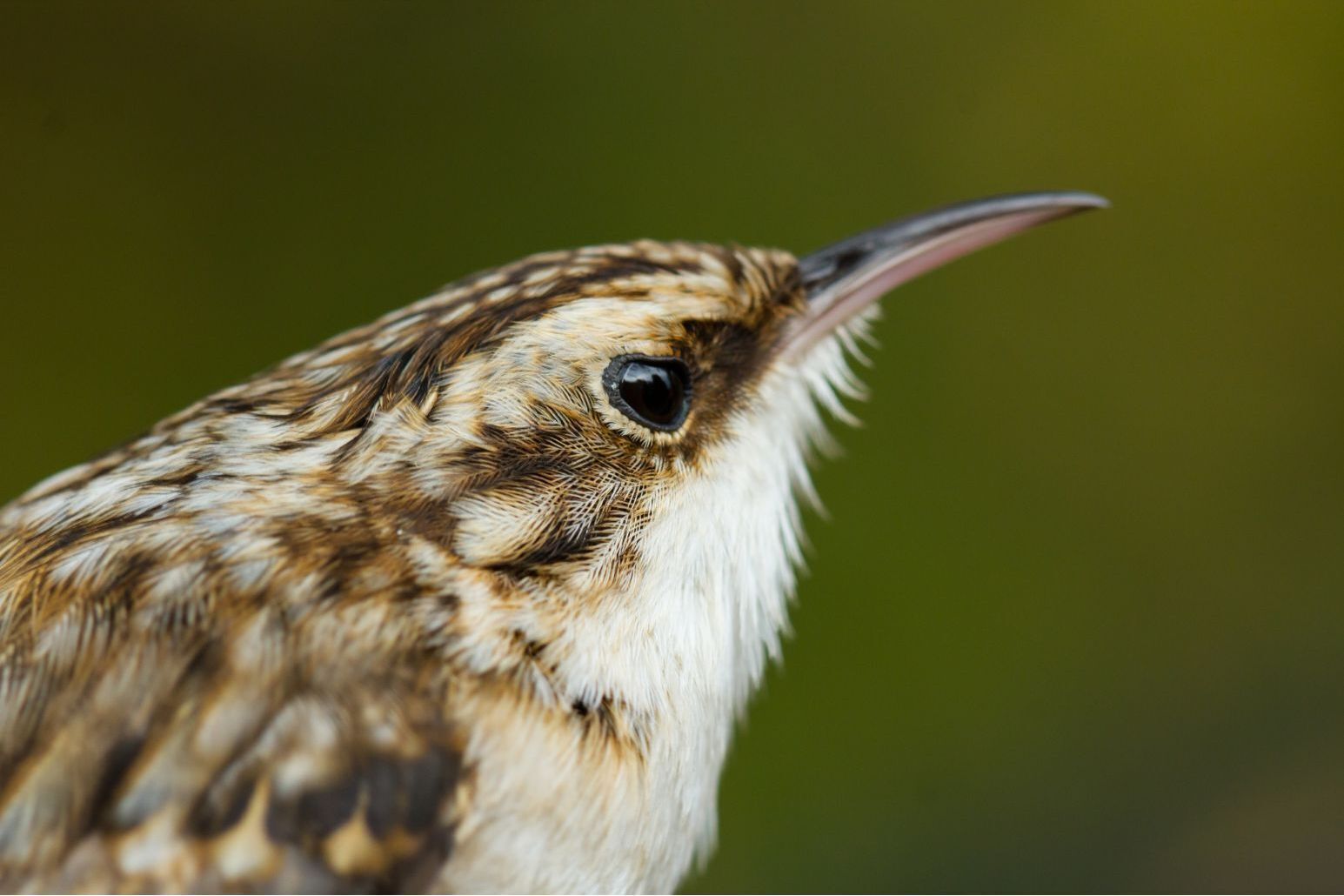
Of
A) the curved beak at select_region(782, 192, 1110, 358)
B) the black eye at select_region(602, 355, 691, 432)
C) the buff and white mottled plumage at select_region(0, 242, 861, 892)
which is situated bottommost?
the buff and white mottled plumage at select_region(0, 242, 861, 892)

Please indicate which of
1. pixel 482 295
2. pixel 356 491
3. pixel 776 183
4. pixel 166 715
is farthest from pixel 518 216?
pixel 166 715

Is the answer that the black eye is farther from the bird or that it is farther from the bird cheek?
the bird cheek

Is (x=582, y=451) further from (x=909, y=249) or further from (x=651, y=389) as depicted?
(x=909, y=249)

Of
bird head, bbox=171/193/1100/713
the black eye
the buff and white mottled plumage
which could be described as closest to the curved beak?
bird head, bbox=171/193/1100/713

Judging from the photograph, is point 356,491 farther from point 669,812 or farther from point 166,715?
point 669,812

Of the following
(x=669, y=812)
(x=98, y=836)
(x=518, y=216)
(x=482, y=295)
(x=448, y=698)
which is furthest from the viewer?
(x=518, y=216)

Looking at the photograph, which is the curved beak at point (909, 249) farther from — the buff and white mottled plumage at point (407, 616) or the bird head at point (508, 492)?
the buff and white mottled plumage at point (407, 616)

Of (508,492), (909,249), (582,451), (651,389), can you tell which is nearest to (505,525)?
(508,492)
